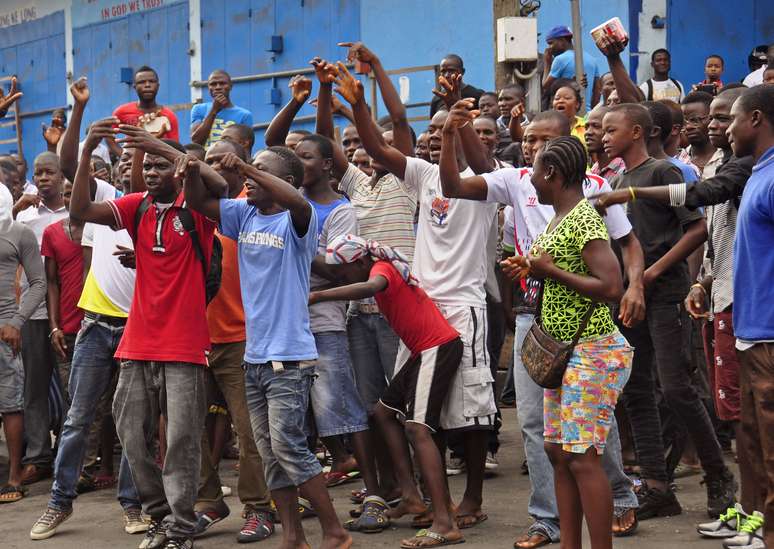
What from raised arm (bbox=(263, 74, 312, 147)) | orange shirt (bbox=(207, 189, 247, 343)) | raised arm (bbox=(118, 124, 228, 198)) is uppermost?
raised arm (bbox=(263, 74, 312, 147))

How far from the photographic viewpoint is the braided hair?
5621 millimetres

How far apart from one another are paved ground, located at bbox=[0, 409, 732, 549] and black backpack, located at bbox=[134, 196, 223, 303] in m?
1.39

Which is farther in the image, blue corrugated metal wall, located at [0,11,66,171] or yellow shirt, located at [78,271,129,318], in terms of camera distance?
blue corrugated metal wall, located at [0,11,66,171]

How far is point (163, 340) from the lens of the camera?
21.2 feet

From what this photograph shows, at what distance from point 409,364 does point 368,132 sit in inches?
50.6

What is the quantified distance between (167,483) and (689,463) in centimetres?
346

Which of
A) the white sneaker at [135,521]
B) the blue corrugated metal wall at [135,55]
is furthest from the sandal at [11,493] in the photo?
the blue corrugated metal wall at [135,55]

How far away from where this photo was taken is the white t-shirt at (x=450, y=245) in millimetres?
6926

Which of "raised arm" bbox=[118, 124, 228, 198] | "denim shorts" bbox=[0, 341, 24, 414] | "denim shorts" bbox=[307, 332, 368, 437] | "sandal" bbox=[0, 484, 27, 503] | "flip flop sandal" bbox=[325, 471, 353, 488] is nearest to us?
"raised arm" bbox=[118, 124, 228, 198]

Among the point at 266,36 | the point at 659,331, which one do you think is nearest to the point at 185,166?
the point at 659,331

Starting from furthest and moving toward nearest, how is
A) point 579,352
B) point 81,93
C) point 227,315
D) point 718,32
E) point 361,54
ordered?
point 718,32, point 361,54, point 227,315, point 81,93, point 579,352

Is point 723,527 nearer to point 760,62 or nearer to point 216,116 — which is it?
point 216,116

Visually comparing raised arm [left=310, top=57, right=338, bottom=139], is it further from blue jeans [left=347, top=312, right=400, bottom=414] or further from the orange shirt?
blue jeans [left=347, top=312, right=400, bottom=414]

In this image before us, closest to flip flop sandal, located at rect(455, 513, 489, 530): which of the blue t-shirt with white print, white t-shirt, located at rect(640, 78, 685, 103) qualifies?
the blue t-shirt with white print
